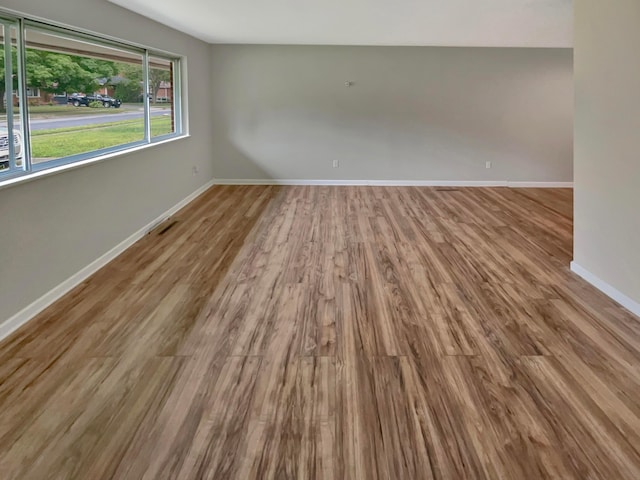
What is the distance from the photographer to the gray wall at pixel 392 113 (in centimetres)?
896

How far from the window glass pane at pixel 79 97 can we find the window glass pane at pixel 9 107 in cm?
16

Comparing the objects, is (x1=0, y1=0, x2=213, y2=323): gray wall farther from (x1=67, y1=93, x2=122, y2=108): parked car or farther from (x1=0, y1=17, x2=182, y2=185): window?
(x1=67, y1=93, x2=122, y2=108): parked car

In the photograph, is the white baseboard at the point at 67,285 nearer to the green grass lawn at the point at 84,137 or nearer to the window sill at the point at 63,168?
the window sill at the point at 63,168

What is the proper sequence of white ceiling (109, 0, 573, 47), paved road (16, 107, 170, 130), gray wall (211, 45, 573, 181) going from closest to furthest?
1. paved road (16, 107, 170, 130)
2. white ceiling (109, 0, 573, 47)
3. gray wall (211, 45, 573, 181)

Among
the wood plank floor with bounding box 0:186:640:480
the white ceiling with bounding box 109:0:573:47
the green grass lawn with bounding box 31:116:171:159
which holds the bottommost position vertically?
the wood plank floor with bounding box 0:186:640:480

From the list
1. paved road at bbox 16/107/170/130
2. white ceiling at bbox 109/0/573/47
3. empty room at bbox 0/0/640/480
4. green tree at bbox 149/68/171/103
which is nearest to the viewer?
empty room at bbox 0/0/640/480

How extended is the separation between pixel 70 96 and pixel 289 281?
92.9 inches

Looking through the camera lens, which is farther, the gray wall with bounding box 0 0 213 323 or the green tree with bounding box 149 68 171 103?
the green tree with bounding box 149 68 171 103

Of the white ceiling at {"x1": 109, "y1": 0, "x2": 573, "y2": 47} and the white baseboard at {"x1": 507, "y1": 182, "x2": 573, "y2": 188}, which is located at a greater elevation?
the white ceiling at {"x1": 109, "y1": 0, "x2": 573, "y2": 47}

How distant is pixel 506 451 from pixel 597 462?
329mm

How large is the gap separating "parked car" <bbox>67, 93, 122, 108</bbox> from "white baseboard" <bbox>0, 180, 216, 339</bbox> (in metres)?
1.25

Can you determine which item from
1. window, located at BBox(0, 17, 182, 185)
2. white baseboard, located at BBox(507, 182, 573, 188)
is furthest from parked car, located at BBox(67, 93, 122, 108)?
white baseboard, located at BBox(507, 182, 573, 188)

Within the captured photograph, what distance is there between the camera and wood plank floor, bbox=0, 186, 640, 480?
7.16ft

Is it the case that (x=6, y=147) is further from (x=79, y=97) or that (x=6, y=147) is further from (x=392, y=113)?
(x=392, y=113)
